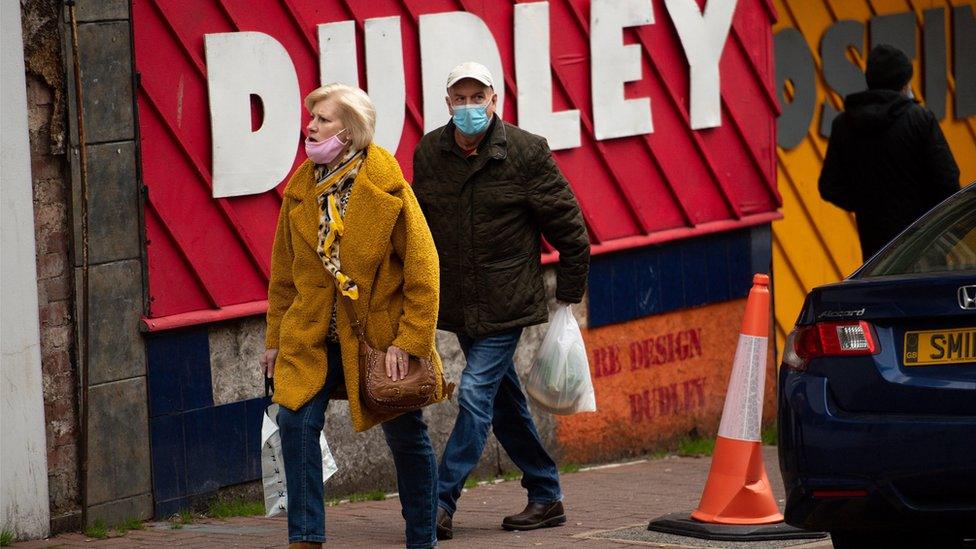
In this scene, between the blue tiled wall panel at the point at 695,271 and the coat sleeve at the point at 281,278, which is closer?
the coat sleeve at the point at 281,278

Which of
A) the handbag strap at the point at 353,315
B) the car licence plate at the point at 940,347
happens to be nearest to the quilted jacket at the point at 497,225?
the handbag strap at the point at 353,315

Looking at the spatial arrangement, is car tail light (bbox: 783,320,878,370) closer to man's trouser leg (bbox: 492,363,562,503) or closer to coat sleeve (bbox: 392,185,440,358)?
coat sleeve (bbox: 392,185,440,358)

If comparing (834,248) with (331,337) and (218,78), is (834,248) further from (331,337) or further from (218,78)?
(331,337)

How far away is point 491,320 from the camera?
7.19m

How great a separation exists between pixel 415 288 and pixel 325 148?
1.87 feet

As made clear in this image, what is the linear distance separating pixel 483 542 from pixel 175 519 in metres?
1.50

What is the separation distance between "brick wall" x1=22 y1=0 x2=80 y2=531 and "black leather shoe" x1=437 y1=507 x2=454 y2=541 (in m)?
1.58

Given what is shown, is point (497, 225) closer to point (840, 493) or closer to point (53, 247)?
point (53, 247)

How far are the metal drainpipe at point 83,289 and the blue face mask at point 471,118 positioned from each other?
5.13ft

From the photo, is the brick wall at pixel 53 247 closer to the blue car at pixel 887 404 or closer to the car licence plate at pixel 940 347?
the blue car at pixel 887 404

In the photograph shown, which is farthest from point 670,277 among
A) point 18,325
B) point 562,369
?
point 18,325

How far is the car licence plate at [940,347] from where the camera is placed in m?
5.49

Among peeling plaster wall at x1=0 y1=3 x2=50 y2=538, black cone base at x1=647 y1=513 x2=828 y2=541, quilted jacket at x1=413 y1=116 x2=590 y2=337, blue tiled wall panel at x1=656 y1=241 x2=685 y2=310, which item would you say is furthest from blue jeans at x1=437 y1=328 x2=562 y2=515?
blue tiled wall panel at x1=656 y1=241 x2=685 y2=310

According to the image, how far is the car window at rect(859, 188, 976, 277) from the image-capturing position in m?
5.94
